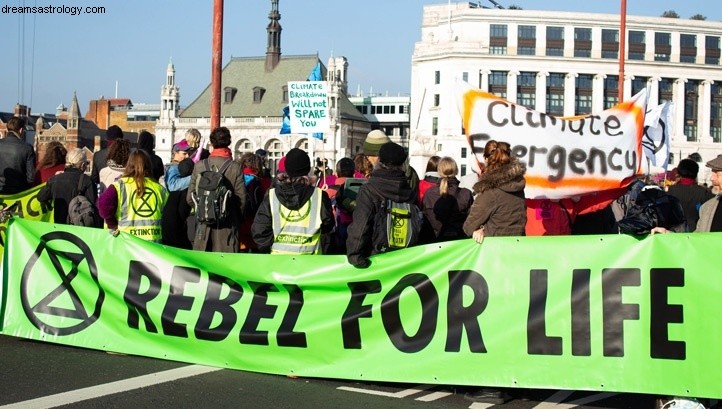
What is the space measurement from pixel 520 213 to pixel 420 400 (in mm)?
1762

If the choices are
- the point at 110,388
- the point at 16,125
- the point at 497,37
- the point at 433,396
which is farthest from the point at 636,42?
the point at 110,388

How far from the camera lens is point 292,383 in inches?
321

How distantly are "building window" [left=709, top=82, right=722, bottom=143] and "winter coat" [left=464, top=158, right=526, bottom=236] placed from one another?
380ft

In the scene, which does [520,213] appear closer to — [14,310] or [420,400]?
[420,400]

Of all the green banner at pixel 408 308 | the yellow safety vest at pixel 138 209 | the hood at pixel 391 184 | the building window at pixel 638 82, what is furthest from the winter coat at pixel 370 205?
the building window at pixel 638 82

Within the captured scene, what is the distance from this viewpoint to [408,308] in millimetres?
8078

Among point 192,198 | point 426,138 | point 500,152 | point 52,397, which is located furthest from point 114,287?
point 426,138

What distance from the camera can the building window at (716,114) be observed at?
11706 cm

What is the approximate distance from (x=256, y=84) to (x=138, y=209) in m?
122

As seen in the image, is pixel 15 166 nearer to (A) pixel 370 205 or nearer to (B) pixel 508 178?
(A) pixel 370 205

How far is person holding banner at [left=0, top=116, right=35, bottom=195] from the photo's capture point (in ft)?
36.5

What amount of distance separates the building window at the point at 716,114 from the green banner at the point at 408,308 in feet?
381

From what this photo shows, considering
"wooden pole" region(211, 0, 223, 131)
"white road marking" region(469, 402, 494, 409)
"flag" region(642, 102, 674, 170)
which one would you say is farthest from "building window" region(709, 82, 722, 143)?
"white road marking" region(469, 402, 494, 409)

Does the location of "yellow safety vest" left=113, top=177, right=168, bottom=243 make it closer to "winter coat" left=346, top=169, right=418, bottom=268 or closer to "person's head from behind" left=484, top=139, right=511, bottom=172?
"winter coat" left=346, top=169, right=418, bottom=268
